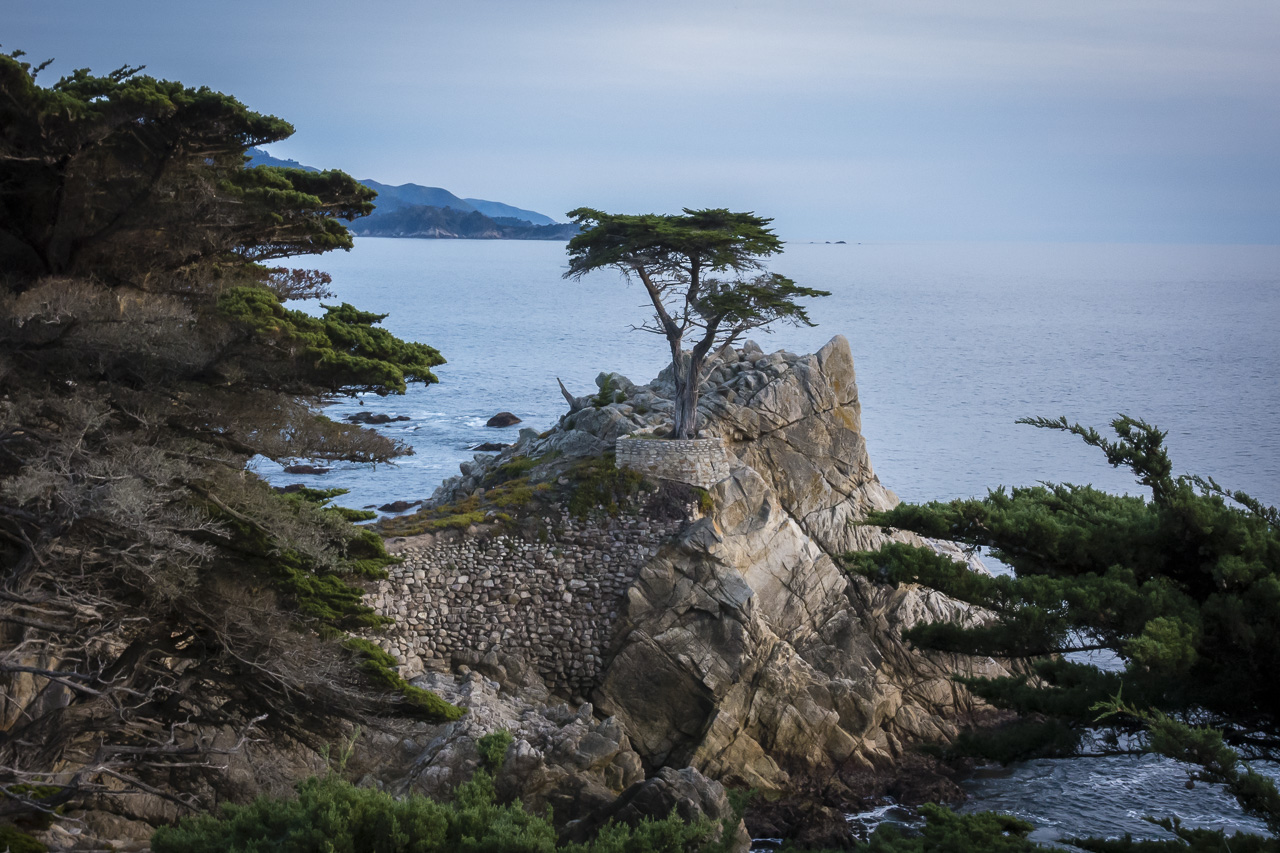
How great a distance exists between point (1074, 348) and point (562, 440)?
2329 inches

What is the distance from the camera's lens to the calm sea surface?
65.1 ft

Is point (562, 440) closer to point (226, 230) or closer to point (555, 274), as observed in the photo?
point (226, 230)

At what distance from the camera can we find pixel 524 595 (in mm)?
19438

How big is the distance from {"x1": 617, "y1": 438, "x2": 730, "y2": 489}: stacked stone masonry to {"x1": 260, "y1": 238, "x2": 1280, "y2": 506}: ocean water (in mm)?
7678

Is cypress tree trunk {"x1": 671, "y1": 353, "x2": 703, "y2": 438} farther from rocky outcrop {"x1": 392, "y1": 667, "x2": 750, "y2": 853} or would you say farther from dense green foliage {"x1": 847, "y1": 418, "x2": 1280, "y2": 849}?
dense green foliage {"x1": 847, "y1": 418, "x2": 1280, "y2": 849}

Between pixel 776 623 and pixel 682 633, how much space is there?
2.34m

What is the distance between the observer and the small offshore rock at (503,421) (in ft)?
146

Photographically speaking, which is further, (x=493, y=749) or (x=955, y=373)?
(x=955, y=373)

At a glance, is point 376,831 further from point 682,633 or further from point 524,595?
point 524,595

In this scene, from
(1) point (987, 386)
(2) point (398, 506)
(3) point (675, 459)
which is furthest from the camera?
(1) point (987, 386)

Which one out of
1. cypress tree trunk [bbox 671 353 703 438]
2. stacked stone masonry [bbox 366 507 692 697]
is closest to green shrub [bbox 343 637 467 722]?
stacked stone masonry [bbox 366 507 692 697]

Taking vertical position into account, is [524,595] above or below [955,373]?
below

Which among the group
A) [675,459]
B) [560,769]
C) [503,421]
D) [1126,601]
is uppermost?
[1126,601]

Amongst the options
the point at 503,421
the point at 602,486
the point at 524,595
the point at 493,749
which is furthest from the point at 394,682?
the point at 503,421
